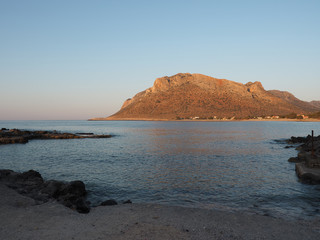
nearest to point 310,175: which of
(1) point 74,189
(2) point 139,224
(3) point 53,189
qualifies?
(2) point 139,224

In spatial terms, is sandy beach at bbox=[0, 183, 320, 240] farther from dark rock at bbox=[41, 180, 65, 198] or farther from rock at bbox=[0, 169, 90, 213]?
dark rock at bbox=[41, 180, 65, 198]

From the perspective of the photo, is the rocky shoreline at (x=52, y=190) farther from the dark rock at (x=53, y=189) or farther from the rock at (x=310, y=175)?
the rock at (x=310, y=175)

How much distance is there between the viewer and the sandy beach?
7.91m

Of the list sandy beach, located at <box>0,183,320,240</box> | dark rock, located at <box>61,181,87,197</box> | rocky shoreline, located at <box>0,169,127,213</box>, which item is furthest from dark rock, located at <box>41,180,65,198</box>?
sandy beach, located at <box>0,183,320,240</box>

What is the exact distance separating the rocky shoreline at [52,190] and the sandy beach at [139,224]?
0.78m

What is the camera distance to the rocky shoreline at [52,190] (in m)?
11.9

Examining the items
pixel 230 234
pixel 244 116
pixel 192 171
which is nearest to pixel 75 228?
pixel 230 234

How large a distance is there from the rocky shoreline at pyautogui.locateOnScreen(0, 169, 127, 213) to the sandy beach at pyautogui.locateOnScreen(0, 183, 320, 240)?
778 mm

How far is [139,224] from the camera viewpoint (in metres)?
8.75

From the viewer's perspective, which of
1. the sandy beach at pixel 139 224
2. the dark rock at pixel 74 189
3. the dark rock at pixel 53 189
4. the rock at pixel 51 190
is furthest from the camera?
the dark rock at pixel 74 189

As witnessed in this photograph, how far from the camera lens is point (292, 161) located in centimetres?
2500

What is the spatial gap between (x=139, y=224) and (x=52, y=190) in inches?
298

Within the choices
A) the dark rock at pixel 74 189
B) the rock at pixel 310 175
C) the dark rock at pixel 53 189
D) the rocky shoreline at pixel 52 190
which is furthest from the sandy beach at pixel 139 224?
the rock at pixel 310 175

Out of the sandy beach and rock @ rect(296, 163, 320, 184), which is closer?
the sandy beach
